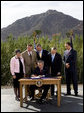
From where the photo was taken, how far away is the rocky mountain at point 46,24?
77188 millimetres

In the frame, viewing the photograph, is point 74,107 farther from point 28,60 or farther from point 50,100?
point 28,60

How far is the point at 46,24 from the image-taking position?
81250 millimetres

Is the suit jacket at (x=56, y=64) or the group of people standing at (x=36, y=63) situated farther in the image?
the suit jacket at (x=56, y=64)

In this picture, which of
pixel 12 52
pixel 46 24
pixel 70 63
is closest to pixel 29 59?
pixel 70 63

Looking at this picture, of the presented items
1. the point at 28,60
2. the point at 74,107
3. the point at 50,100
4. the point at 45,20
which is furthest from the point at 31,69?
the point at 45,20

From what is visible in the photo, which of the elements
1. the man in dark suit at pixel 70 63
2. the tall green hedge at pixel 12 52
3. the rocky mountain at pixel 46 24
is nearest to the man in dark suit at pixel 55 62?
the man in dark suit at pixel 70 63

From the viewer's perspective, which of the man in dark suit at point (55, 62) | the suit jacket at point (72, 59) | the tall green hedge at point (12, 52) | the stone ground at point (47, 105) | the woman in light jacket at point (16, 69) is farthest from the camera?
the tall green hedge at point (12, 52)

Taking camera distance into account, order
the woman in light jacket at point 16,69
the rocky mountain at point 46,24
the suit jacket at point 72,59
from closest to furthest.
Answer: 1. the woman in light jacket at point 16,69
2. the suit jacket at point 72,59
3. the rocky mountain at point 46,24

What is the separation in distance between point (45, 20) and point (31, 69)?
237ft

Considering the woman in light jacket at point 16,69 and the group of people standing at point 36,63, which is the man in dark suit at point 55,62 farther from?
the woman in light jacket at point 16,69

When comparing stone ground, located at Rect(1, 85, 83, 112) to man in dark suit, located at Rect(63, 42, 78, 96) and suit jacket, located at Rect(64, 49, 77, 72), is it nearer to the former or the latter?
man in dark suit, located at Rect(63, 42, 78, 96)

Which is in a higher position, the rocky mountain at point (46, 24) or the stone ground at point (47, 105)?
the rocky mountain at point (46, 24)

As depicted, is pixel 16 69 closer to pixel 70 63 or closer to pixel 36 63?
pixel 36 63

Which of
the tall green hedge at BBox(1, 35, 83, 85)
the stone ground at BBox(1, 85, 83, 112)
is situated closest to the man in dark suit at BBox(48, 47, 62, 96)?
the stone ground at BBox(1, 85, 83, 112)
